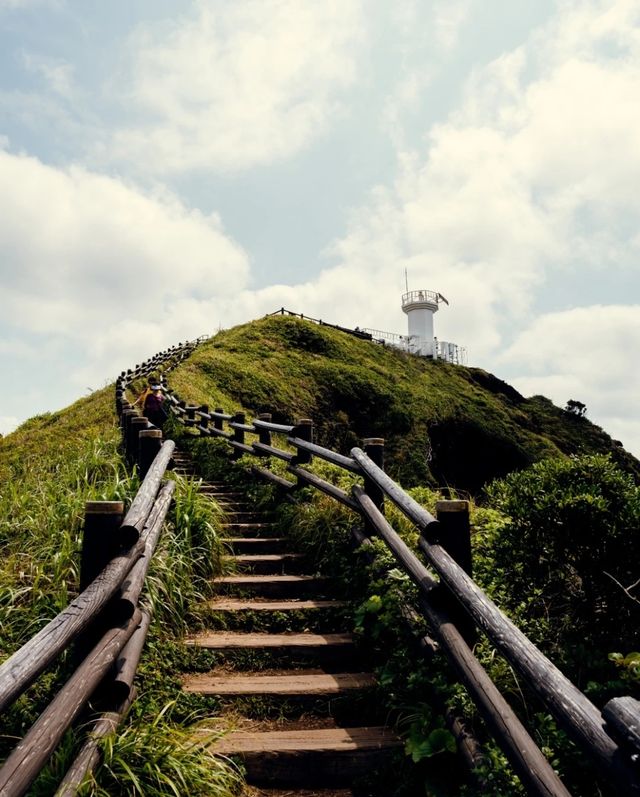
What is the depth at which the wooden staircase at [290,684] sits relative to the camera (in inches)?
132

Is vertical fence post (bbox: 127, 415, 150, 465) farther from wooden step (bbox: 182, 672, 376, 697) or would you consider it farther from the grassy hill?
wooden step (bbox: 182, 672, 376, 697)

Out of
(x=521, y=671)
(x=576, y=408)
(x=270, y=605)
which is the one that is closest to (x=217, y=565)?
(x=270, y=605)

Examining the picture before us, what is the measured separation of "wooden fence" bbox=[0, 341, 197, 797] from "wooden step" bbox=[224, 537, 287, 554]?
6.26 feet

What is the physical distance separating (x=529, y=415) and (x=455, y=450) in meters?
11.2

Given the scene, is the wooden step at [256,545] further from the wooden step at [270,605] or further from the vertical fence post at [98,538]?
the vertical fence post at [98,538]

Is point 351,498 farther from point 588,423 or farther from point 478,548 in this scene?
point 588,423

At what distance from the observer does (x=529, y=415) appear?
143 ft

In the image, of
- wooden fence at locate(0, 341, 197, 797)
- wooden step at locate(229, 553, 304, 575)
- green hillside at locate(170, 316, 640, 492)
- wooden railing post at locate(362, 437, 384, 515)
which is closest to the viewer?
wooden fence at locate(0, 341, 197, 797)

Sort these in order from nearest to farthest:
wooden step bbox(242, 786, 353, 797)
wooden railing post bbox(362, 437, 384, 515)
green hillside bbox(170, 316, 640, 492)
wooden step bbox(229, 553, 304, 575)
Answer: wooden step bbox(242, 786, 353, 797), wooden railing post bbox(362, 437, 384, 515), wooden step bbox(229, 553, 304, 575), green hillside bbox(170, 316, 640, 492)

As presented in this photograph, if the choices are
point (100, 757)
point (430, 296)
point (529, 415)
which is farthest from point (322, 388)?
point (100, 757)

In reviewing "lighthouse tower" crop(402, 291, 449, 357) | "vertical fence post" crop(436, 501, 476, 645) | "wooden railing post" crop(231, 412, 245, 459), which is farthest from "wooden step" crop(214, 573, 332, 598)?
"lighthouse tower" crop(402, 291, 449, 357)

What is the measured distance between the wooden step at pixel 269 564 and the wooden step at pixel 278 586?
1.40ft

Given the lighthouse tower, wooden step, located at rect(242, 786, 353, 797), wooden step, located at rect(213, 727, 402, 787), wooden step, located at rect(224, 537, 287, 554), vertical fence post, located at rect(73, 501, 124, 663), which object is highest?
the lighthouse tower

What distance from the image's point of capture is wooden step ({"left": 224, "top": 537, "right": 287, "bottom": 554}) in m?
6.51
